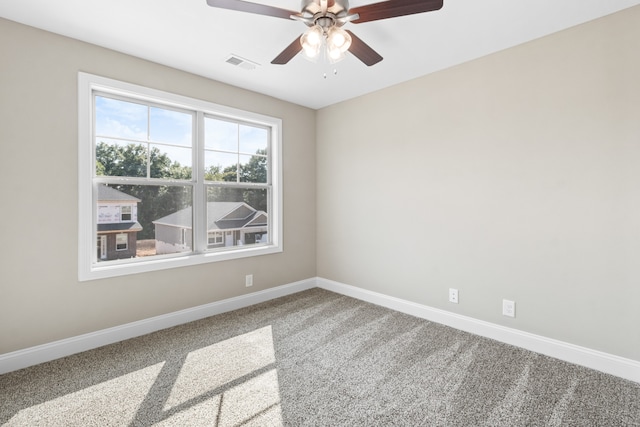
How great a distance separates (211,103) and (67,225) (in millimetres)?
1781

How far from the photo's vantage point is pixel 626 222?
2170mm

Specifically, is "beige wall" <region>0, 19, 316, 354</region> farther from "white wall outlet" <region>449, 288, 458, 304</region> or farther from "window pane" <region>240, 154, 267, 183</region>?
"white wall outlet" <region>449, 288, 458, 304</region>

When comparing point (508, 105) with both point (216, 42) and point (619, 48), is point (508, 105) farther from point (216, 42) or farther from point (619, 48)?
point (216, 42)

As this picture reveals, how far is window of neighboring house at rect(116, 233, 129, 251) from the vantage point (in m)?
2.86

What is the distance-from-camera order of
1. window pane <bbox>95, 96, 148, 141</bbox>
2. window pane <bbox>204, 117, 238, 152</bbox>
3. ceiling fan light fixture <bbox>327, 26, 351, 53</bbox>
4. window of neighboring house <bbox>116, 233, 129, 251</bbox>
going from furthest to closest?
window pane <bbox>204, 117, 238, 152</bbox> → window of neighboring house <bbox>116, 233, 129, 251</bbox> → window pane <bbox>95, 96, 148, 141</bbox> → ceiling fan light fixture <bbox>327, 26, 351, 53</bbox>

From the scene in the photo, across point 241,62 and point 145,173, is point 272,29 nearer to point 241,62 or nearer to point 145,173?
point 241,62

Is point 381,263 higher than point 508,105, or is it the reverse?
point 508,105

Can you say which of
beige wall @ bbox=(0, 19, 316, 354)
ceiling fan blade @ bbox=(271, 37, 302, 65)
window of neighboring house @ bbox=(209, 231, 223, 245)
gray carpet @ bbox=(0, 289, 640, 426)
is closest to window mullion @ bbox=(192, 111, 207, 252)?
window of neighboring house @ bbox=(209, 231, 223, 245)

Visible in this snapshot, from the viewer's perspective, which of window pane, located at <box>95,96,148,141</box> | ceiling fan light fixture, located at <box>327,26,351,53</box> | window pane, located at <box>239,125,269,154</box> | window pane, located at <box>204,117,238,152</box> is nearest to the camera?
ceiling fan light fixture, located at <box>327,26,351,53</box>

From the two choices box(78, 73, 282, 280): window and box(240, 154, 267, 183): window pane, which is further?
box(240, 154, 267, 183): window pane

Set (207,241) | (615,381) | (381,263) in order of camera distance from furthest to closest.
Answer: (381,263) < (207,241) < (615,381)

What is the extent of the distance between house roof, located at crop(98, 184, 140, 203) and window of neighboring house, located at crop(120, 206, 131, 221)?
76 millimetres

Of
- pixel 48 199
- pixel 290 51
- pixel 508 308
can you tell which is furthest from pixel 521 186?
pixel 48 199

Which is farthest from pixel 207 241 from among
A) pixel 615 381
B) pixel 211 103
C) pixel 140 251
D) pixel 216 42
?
pixel 615 381
